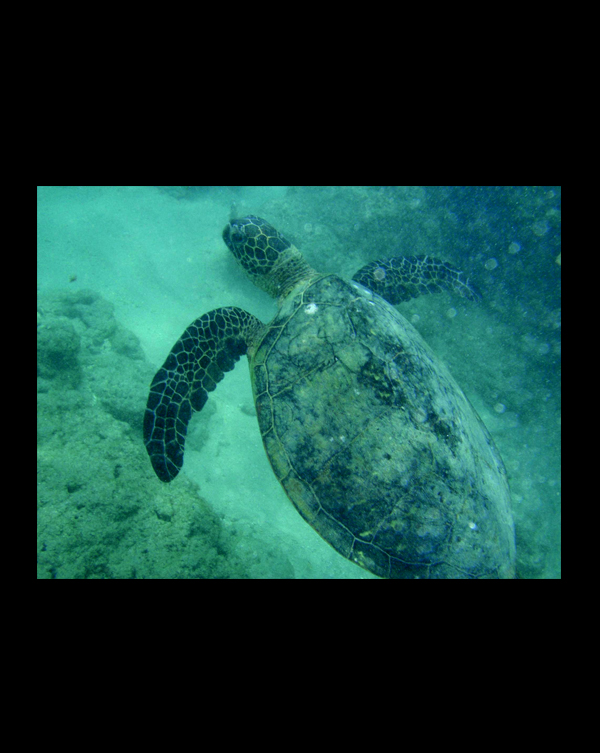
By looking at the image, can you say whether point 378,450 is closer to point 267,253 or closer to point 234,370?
point 267,253

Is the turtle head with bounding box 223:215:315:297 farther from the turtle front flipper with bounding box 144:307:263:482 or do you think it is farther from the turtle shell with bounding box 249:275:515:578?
the turtle shell with bounding box 249:275:515:578

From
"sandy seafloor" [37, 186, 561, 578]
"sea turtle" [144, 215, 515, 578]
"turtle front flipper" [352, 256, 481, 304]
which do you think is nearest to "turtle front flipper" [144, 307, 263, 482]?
"sea turtle" [144, 215, 515, 578]

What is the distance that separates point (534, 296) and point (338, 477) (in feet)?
18.3

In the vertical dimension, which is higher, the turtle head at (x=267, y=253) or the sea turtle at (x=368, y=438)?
the turtle head at (x=267, y=253)

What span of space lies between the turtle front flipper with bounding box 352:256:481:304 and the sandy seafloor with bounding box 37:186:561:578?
1.25 ft

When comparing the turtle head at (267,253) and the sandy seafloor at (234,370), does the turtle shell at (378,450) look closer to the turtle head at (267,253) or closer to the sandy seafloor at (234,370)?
the sandy seafloor at (234,370)

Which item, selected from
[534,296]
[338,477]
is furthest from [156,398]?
[534,296]

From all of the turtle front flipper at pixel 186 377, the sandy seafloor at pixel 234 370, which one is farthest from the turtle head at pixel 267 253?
the sandy seafloor at pixel 234 370

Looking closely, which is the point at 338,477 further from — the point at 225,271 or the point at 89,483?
the point at 225,271

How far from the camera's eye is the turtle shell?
2.65m

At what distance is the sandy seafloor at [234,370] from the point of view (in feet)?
9.96

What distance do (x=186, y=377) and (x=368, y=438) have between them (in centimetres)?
244

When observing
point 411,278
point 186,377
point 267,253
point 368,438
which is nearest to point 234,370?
point 186,377

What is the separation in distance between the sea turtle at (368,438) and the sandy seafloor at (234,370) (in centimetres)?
69
